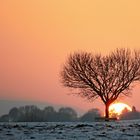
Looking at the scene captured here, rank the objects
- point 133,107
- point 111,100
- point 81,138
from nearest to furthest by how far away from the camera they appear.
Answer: point 81,138
point 111,100
point 133,107

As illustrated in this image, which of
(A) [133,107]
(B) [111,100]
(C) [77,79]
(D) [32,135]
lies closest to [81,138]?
(D) [32,135]

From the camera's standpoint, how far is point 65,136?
2041 centimetres

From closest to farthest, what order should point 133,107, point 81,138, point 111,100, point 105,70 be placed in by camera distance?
1. point 81,138
2. point 111,100
3. point 105,70
4. point 133,107

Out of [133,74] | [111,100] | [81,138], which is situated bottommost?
[81,138]

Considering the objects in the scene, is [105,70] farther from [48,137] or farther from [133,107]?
[48,137]

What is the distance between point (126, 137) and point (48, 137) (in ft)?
10.8

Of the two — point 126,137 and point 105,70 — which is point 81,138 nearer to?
point 126,137

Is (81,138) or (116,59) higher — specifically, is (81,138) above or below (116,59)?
below

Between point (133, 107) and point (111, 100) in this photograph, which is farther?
point (133, 107)

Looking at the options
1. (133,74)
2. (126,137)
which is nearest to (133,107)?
(133,74)

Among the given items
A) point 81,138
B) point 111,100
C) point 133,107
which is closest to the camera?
point 81,138

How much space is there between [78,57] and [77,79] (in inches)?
121

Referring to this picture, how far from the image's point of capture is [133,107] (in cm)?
6969

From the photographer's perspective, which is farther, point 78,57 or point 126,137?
point 78,57
